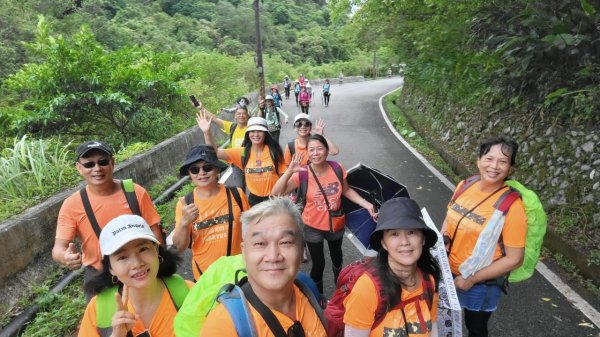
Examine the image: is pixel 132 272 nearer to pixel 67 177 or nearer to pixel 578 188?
pixel 67 177

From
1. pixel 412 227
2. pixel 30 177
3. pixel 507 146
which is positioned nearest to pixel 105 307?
pixel 412 227

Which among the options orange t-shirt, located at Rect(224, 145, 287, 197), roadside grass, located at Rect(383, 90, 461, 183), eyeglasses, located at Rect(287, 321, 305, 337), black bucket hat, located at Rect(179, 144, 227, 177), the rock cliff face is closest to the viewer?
eyeglasses, located at Rect(287, 321, 305, 337)

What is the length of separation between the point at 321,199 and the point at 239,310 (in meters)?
2.21

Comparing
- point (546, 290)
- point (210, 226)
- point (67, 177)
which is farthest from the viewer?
point (67, 177)

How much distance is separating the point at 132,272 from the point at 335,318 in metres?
1.04

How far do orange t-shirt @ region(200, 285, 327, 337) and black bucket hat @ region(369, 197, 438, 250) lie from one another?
550 mm

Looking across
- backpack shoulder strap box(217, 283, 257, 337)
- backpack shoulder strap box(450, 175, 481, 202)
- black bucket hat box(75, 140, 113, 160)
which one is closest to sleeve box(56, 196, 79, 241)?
black bucket hat box(75, 140, 113, 160)

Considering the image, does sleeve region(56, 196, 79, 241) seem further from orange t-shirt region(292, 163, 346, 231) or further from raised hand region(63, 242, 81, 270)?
orange t-shirt region(292, 163, 346, 231)

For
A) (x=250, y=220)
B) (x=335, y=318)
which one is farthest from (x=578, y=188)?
(x=250, y=220)

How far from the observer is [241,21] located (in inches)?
2069

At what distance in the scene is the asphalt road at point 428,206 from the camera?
11.8ft

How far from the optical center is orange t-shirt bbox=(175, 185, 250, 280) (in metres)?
3.05

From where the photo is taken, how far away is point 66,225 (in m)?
2.79

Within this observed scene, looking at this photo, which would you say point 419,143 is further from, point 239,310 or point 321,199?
point 239,310
